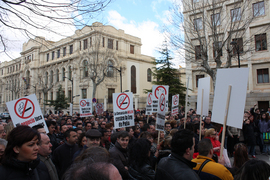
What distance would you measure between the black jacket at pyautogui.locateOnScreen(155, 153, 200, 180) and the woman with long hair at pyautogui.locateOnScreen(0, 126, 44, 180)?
149 cm

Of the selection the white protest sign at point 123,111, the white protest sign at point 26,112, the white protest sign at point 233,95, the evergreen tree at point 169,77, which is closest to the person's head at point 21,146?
the white protest sign at point 26,112

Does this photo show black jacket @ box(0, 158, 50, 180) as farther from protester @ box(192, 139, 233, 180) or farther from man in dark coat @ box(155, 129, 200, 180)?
protester @ box(192, 139, 233, 180)

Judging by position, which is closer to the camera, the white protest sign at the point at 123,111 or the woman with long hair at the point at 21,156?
the woman with long hair at the point at 21,156

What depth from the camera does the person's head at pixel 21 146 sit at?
7.16ft

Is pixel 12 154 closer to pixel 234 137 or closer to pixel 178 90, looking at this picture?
pixel 234 137

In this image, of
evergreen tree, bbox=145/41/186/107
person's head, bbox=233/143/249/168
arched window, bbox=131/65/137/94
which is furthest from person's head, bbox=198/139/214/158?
arched window, bbox=131/65/137/94

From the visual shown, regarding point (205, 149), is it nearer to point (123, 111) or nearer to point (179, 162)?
point (179, 162)

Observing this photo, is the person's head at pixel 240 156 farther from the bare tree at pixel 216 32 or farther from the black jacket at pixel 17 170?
the bare tree at pixel 216 32

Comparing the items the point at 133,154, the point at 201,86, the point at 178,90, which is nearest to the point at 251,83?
the point at 178,90

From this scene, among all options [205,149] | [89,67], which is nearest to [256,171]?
[205,149]

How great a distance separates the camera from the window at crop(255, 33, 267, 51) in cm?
1962

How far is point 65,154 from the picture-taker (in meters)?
4.30

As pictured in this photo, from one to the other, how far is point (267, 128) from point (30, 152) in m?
9.69

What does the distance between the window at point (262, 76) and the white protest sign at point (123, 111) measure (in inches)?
735
